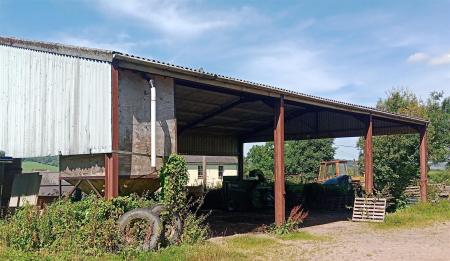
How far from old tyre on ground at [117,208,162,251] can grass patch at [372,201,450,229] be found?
28.0 feet

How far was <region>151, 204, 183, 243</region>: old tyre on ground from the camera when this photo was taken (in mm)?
9897

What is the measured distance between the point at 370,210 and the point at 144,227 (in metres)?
9.91

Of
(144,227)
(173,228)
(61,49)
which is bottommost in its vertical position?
(173,228)

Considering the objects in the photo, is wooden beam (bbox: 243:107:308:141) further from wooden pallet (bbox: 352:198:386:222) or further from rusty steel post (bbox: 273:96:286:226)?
rusty steel post (bbox: 273:96:286:226)

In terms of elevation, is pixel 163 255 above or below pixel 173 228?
below

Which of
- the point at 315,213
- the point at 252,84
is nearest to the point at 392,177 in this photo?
the point at 315,213

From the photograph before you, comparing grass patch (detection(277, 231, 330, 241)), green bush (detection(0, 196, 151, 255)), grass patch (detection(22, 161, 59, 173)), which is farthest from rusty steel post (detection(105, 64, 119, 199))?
grass patch (detection(277, 231, 330, 241))

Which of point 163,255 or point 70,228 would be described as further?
point 70,228

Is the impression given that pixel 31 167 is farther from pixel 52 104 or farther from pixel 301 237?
pixel 301 237

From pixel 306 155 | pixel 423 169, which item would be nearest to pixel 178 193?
pixel 423 169

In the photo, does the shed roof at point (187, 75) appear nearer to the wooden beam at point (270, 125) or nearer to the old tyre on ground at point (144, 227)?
the old tyre on ground at point (144, 227)

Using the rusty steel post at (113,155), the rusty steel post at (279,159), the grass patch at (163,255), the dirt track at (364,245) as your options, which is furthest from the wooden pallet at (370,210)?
the rusty steel post at (113,155)

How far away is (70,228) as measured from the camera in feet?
30.3

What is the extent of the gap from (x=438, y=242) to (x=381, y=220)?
4.12 m
